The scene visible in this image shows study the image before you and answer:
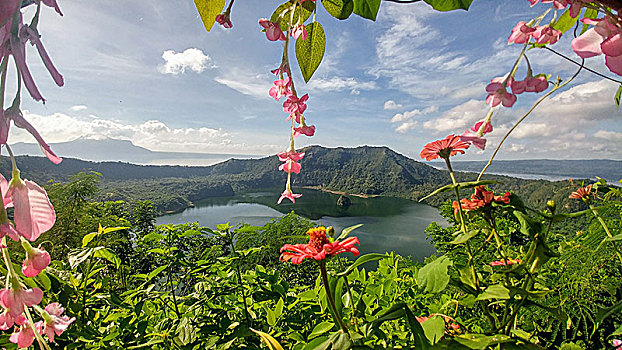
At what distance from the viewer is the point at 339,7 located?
0.98ft

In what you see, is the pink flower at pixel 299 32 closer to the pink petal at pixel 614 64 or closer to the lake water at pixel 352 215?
the pink petal at pixel 614 64

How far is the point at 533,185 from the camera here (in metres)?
9.70

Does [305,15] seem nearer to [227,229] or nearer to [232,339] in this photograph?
[232,339]

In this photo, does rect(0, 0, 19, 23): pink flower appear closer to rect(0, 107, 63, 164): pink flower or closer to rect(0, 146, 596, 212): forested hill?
rect(0, 107, 63, 164): pink flower

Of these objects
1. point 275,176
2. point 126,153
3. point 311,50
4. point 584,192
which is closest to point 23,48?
point 311,50

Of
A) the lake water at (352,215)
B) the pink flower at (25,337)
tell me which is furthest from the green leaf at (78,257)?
the lake water at (352,215)

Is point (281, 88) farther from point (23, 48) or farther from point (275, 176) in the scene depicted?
point (275, 176)

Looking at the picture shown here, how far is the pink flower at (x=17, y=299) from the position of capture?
0.19 metres

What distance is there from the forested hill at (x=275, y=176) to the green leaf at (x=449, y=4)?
23.9 metres

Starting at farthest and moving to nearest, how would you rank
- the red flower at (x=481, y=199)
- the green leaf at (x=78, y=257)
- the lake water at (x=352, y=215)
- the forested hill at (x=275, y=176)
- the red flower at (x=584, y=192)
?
the forested hill at (x=275, y=176), the lake water at (x=352, y=215), the red flower at (x=584, y=192), the green leaf at (x=78, y=257), the red flower at (x=481, y=199)

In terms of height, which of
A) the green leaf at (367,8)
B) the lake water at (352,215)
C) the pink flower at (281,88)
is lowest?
the lake water at (352,215)

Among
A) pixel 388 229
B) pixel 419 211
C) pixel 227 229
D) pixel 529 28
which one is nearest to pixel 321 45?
pixel 529 28

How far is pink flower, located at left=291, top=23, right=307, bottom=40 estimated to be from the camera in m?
0.29

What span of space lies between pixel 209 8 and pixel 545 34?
Answer: 0.27 metres
